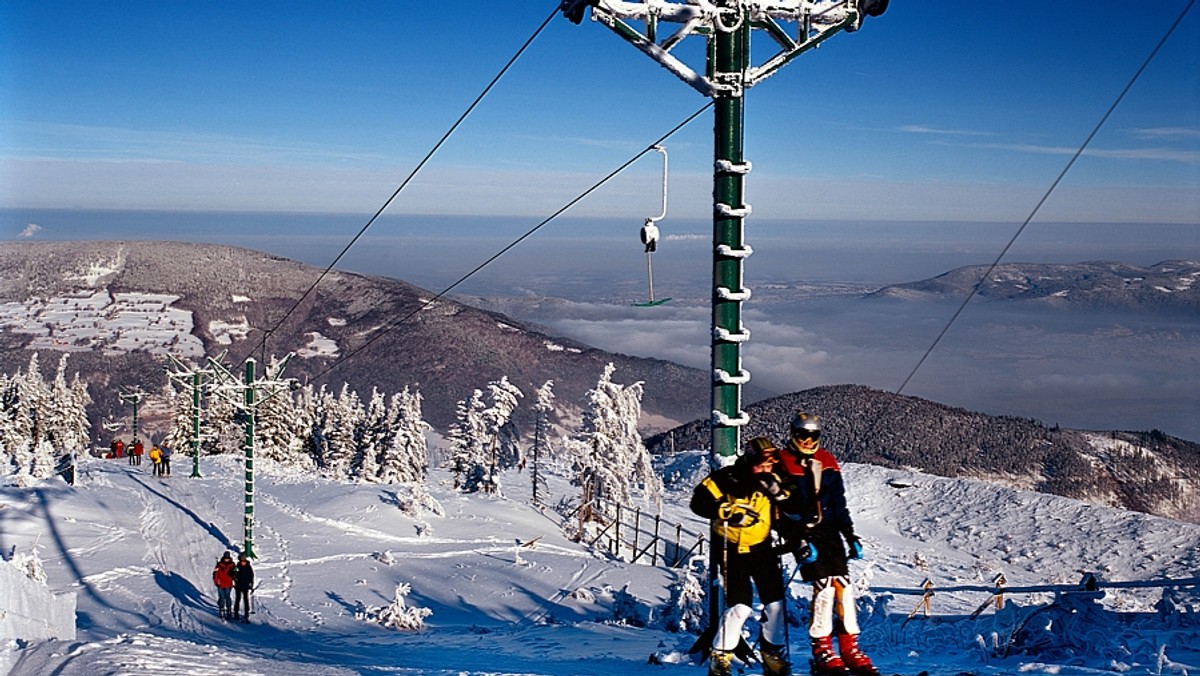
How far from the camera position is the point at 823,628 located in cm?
911

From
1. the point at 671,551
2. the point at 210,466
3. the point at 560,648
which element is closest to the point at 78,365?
the point at 210,466

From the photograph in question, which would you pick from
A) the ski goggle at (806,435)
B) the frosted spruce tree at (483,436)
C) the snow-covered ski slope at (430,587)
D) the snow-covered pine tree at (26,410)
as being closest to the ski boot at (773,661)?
the snow-covered ski slope at (430,587)

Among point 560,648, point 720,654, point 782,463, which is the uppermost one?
point 782,463

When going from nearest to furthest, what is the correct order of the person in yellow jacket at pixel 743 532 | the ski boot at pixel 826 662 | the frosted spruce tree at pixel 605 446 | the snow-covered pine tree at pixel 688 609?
the person in yellow jacket at pixel 743 532 → the ski boot at pixel 826 662 → the snow-covered pine tree at pixel 688 609 → the frosted spruce tree at pixel 605 446

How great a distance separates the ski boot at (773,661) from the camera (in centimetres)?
916

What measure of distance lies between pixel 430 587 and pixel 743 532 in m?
19.6

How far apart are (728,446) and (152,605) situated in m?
16.2

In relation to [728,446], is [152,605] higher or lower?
lower

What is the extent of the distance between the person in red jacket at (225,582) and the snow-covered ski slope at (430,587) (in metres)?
0.26

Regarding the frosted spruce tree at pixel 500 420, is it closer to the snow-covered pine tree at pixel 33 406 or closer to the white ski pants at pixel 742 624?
the snow-covered pine tree at pixel 33 406

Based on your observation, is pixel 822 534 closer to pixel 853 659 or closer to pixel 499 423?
pixel 853 659

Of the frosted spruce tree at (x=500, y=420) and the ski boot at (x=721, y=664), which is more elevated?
the ski boot at (x=721, y=664)

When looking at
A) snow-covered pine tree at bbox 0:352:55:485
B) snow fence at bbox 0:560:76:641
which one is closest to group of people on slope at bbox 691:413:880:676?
snow fence at bbox 0:560:76:641

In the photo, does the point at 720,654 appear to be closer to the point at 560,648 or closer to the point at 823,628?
the point at 823,628
